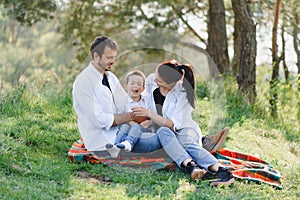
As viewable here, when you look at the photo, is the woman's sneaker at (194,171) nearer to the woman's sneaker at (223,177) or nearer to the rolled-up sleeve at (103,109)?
the woman's sneaker at (223,177)

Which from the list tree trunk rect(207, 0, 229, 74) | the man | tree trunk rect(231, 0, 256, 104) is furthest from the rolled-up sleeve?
tree trunk rect(207, 0, 229, 74)

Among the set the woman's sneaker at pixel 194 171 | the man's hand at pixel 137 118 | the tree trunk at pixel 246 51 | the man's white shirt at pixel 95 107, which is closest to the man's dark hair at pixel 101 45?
the man's white shirt at pixel 95 107

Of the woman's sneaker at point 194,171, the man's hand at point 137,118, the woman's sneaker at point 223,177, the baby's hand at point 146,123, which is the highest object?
the man's hand at point 137,118

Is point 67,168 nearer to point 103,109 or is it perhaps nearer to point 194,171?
point 103,109

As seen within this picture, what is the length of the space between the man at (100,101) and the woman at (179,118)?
202 millimetres

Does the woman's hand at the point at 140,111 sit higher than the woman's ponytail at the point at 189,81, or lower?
lower

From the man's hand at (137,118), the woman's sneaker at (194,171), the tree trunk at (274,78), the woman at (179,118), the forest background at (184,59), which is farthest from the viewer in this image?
the tree trunk at (274,78)

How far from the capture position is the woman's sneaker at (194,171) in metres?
4.06

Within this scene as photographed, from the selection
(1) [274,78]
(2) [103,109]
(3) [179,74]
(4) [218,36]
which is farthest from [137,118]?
(1) [274,78]

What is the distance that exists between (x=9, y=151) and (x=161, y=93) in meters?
1.36

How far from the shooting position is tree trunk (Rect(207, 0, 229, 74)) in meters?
9.02

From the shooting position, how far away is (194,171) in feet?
13.3

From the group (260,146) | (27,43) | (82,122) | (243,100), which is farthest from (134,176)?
(27,43)

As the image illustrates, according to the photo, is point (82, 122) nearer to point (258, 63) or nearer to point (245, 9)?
point (245, 9)
